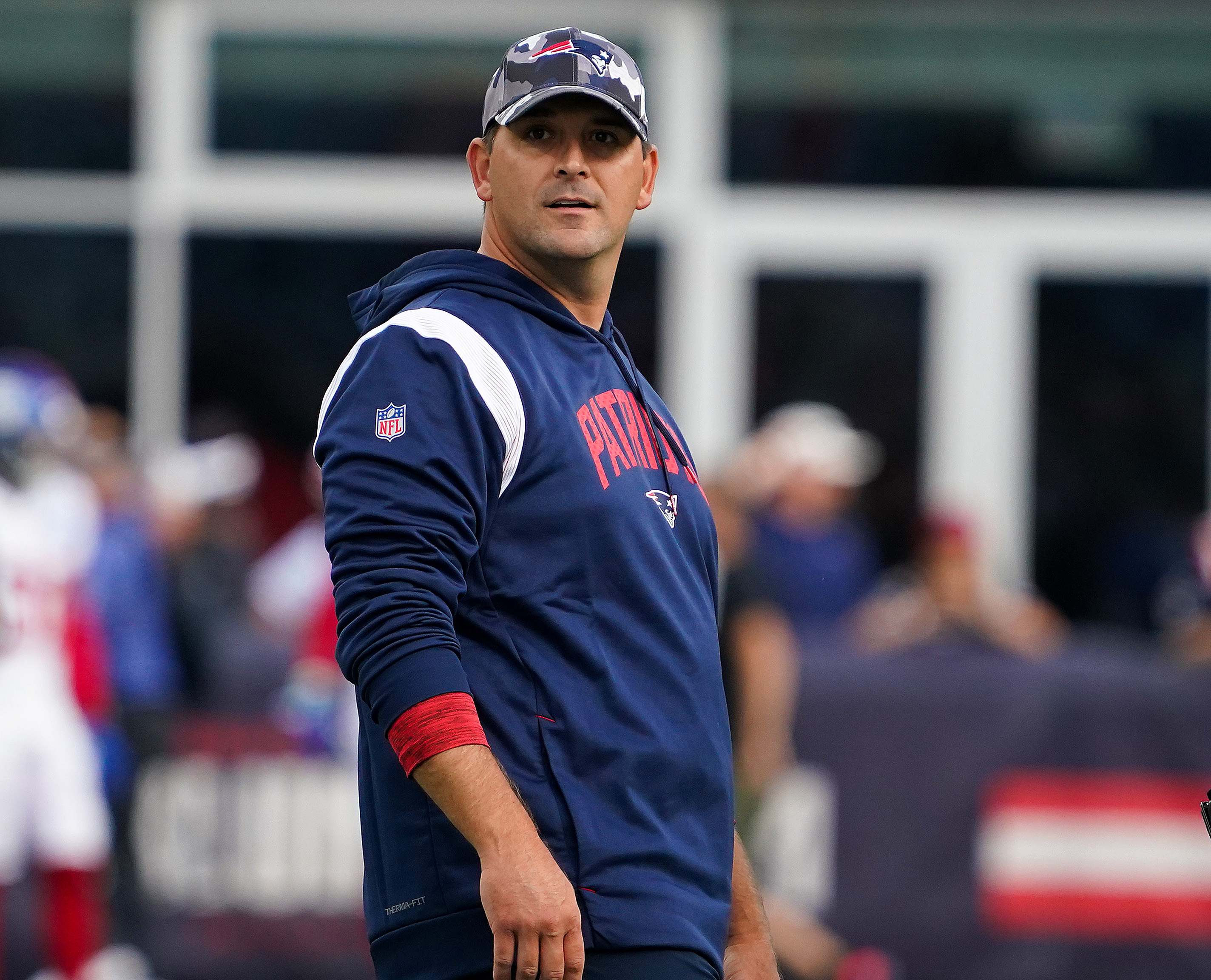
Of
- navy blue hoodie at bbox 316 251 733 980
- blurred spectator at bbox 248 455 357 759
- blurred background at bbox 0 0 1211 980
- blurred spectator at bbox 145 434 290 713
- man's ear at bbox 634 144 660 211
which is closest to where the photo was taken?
navy blue hoodie at bbox 316 251 733 980

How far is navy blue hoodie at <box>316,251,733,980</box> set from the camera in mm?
2480

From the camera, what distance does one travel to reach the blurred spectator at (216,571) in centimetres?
780

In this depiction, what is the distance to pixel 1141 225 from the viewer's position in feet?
36.0

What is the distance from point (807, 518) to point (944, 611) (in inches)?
46.1

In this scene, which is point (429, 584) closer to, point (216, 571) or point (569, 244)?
point (569, 244)

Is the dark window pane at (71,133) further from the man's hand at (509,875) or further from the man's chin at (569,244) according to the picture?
the man's hand at (509,875)

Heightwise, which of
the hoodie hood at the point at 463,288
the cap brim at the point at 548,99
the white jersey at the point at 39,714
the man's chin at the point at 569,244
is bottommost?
the white jersey at the point at 39,714

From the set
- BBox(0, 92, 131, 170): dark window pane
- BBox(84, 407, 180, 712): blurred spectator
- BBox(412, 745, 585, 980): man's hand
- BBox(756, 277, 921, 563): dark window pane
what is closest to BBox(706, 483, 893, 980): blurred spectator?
BBox(84, 407, 180, 712): blurred spectator

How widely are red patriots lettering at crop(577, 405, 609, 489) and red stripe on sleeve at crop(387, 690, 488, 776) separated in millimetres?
392

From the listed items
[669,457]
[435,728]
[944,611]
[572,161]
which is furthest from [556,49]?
[944,611]

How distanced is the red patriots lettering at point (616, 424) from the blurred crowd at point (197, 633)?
13.7 ft

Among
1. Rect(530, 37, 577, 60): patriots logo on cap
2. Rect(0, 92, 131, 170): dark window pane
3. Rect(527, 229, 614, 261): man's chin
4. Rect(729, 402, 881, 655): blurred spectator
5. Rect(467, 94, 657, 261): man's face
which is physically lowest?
Rect(729, 402, 881, 655): blurred spectator

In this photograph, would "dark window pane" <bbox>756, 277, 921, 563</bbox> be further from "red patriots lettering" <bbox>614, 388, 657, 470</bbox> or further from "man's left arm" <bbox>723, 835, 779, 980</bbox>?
"red patriots lettering" <bbox>614, 388, 657, 470</bbox>

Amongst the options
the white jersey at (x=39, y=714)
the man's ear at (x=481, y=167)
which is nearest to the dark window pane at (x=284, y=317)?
the white jersey at (x=39, y=714)
